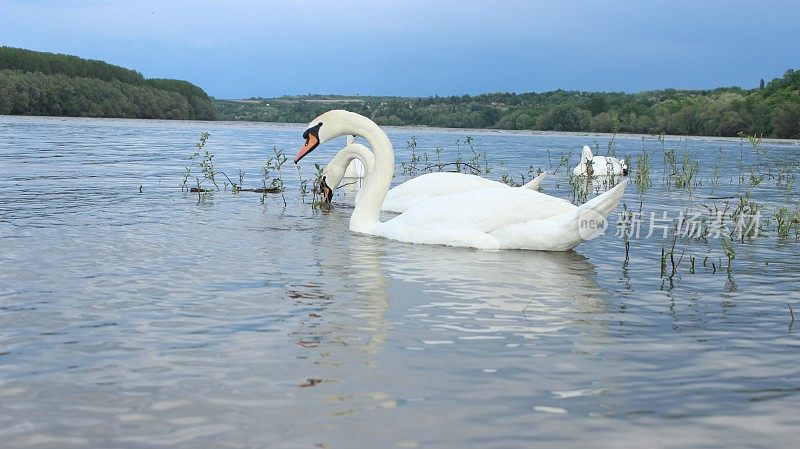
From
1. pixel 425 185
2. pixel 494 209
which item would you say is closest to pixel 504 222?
pixel 494 209

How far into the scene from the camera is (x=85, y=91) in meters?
99.4

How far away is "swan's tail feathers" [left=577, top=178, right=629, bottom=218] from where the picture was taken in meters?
7.91

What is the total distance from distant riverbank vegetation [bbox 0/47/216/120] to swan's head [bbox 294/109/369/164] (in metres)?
84.2

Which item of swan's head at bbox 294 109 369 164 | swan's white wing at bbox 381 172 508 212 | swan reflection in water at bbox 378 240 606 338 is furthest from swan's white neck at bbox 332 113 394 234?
swan reflection in water at bbox 378 240 606 338

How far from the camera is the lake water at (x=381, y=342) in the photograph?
4.01m

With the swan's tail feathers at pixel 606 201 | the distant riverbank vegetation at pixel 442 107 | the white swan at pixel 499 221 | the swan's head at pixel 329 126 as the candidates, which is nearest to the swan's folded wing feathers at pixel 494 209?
the white swan at pixel 499 221

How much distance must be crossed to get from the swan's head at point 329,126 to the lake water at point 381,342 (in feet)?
3.99

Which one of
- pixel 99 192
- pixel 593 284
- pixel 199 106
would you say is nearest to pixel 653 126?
pixel 199 106

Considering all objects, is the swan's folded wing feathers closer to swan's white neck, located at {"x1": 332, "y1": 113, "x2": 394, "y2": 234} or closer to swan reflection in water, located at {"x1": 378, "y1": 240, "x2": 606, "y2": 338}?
swan reflection in water, located at {"x1": 378, "y1": 240, "x2": 606, "y2": 338}

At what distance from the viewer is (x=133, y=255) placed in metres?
8.45

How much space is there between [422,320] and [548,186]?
13671mm

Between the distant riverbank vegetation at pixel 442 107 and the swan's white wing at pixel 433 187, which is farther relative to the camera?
the distant riverbank vegetation at pixel 442 107

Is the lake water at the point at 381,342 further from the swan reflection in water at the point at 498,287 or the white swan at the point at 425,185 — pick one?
the white swan at the point at 425,185

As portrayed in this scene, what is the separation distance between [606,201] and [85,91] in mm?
98106
